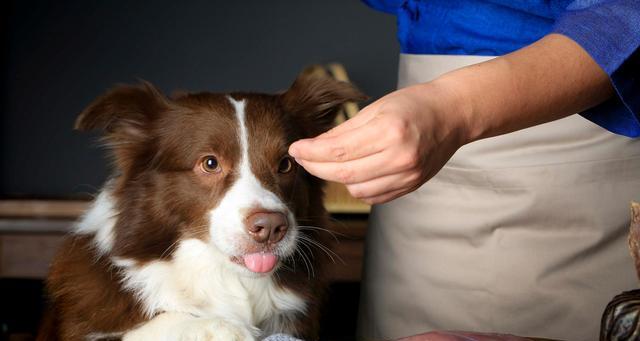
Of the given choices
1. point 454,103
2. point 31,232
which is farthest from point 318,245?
point 31,232

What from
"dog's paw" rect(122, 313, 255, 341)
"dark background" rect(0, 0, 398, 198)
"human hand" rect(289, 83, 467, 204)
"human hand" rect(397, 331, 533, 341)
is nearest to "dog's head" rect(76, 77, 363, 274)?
"dog's paw" rect(122, 313, 255, 341)

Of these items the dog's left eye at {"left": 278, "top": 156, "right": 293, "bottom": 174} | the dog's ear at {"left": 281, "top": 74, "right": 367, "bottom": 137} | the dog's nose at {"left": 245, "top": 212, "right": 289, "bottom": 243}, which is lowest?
the dog's nose at {"left": 245, "top": 212, "right": 289, "bottom": 243}

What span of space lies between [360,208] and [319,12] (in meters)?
0.98

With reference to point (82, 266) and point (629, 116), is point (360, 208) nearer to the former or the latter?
point (82, 266)

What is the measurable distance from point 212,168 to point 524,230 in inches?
30.3

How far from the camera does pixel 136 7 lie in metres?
3.47

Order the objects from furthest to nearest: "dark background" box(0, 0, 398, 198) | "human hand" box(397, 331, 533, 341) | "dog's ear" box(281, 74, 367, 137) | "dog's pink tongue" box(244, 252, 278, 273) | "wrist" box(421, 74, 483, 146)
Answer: "dark background" box(0, 0, 398, 198) → "dog's ear" box(281, 74, 367, 137) → "dog's pink tongue" box(244, 252, 278, 273) → "wrist" box(421, 74, 483, 146) → "human hand" box(397, 331, 533, 341)

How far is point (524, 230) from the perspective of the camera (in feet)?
6.00

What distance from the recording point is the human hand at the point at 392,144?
3.24 ft

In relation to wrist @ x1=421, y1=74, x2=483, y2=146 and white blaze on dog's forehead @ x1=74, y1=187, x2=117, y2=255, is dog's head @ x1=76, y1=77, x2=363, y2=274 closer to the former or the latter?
white blaze on dog's forehead @ x1=74, y1=187, x2=117, y2=255

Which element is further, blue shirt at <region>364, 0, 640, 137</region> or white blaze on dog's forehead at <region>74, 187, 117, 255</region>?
white blaze on dog's forehead at <region>74, 187, 117, 255</region>

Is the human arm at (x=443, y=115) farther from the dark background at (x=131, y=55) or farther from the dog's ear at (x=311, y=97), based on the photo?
the dark background at (x=131, y=55)

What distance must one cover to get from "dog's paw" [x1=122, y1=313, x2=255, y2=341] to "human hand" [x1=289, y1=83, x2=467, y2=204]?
561mm

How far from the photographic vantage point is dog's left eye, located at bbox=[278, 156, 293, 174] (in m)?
1.73
